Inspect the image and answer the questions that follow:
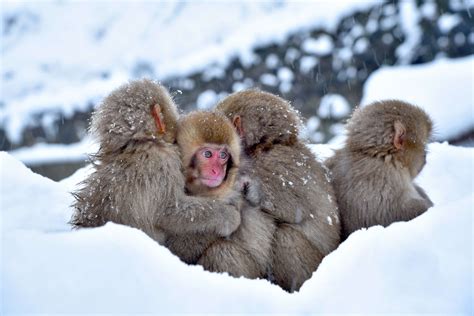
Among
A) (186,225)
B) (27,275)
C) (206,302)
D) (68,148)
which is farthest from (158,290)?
(68,148)

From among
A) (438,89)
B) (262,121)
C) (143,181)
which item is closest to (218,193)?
(143,181)

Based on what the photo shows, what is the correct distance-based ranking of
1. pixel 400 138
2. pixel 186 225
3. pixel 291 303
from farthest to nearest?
pixel 400 138, pixel 186 225, pixel 291 303

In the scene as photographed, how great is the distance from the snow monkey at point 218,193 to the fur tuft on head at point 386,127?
2.48ft

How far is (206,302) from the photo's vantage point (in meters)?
2.01

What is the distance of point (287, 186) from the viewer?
3227 millimetres

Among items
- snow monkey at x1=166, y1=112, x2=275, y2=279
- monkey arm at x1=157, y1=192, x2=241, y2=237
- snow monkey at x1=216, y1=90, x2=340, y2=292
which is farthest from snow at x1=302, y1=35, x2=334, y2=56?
monkey arm at x1=157, y1=192, x2=241, y2=237

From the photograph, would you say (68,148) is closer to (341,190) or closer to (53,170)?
(53,170)

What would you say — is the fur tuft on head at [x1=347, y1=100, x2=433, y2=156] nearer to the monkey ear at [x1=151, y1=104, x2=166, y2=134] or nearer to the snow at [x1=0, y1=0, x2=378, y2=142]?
the monkey ear at [x1=151, y1=104, x2=166, y2=134]

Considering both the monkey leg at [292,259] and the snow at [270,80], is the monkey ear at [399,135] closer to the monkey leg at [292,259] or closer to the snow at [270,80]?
the monkey leg at [292,259]

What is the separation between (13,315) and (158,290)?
44 centimetres

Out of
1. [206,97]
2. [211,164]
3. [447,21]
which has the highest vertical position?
[447,21]

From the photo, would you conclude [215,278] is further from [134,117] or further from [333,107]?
[333,107]

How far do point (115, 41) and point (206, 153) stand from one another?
339 inches

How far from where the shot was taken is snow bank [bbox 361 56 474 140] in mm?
6855
